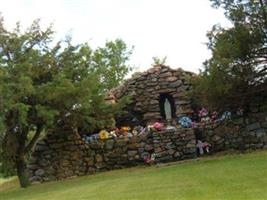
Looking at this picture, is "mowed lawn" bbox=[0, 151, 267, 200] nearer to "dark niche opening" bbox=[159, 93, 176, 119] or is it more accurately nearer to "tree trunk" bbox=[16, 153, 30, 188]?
"tree trunk" bbox=[16, 153, 30, 188]

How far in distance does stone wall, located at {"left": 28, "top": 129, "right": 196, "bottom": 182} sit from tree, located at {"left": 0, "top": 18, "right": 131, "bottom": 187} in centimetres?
61

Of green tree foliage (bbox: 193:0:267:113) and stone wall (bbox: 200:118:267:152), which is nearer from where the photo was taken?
green tree foliage (bbox: 193:0:267:113)

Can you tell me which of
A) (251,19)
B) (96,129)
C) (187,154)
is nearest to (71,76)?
(96,129)

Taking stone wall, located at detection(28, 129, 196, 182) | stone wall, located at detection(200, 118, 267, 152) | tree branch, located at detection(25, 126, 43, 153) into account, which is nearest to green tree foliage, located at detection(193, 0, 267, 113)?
stone wall, located at detection(200, 118, 267, 152)

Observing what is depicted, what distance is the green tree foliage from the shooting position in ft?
57.4

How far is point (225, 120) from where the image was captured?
1988 centimetres

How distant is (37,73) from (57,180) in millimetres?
3978

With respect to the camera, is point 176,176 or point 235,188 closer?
point 235,188

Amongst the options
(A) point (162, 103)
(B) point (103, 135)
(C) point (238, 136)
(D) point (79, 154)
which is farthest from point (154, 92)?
(C) point (238, 136)

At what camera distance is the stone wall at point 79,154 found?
66.9ft

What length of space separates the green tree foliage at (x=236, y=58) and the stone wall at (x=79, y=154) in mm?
3367

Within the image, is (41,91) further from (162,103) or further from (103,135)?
(162,103)

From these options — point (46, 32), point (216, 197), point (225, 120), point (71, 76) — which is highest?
point (46, 32)

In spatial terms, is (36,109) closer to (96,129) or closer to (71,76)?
(71,76)
